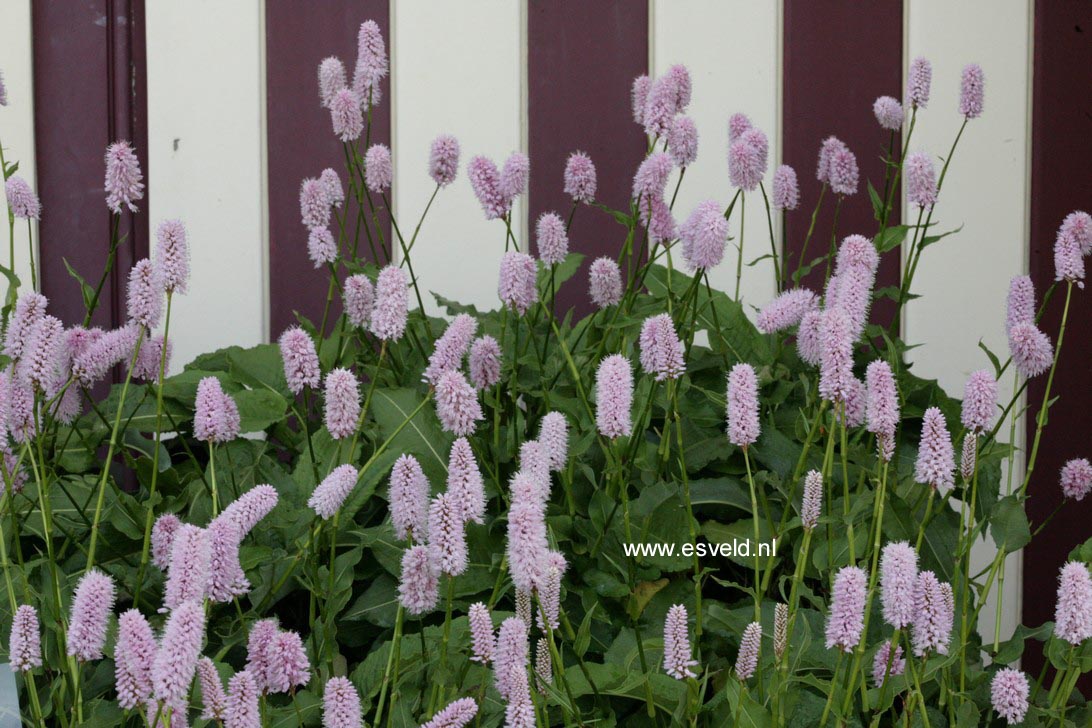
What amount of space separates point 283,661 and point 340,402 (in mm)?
214

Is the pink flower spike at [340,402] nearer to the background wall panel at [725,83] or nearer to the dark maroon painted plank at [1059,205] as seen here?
the background wall panel at [725,83]

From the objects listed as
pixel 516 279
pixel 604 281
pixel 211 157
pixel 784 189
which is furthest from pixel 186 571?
pixel 211 157

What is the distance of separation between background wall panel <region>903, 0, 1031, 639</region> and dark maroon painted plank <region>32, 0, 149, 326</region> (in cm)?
122

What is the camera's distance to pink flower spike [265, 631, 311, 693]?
0.82 m

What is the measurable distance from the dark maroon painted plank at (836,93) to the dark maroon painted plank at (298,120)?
64cm

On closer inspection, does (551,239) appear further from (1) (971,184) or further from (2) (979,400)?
(1) (971,184)

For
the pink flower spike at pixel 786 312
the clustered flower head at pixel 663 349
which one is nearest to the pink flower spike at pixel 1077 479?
the pink flower spike at pixel 786 312

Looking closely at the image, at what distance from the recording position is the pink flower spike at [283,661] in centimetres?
82

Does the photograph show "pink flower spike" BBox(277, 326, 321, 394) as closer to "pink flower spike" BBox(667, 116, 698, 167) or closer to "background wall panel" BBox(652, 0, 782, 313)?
"pink flower spike" BBox(667, 116, 698, 167)

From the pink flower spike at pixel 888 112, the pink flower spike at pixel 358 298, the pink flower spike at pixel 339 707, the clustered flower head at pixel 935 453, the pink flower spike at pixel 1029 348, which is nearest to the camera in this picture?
the pink flower spike at pixel 339 707

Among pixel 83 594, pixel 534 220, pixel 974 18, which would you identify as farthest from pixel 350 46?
pixel 83 594

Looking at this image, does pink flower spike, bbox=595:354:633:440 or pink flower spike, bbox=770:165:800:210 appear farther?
pink flower spike, bbox=770:165:800:210

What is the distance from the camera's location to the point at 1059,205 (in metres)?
1.92

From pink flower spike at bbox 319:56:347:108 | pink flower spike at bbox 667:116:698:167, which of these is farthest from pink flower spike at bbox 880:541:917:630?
pink flower spike at bbox 319:56:347:108
